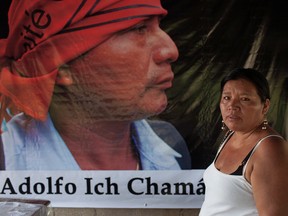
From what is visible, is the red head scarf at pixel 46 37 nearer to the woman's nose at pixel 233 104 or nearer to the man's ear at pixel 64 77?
the man's ear at pixel 64 77

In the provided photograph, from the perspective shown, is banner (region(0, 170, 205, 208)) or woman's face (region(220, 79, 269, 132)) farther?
banner (region(0, 170, 205, 208))

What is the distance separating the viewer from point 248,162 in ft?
5.09

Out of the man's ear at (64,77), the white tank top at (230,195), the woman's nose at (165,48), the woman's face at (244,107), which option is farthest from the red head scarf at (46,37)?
the white tank top at (230,195)

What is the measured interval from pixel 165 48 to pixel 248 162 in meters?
1.66

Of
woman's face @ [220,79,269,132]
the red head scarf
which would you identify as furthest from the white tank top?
the red head scarf

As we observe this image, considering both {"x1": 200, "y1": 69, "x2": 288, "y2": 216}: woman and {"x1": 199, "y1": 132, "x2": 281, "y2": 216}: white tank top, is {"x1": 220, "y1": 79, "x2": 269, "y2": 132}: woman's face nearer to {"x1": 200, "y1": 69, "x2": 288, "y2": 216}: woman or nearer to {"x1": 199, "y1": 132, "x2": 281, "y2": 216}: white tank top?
{"x1": 200, "y1": 69, "x2": 288, "y2": 216}: woman

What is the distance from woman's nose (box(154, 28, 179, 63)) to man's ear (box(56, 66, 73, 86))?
0.65 meters

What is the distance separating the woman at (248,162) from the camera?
57.7 inches

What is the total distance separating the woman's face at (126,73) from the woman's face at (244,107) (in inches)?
55.8

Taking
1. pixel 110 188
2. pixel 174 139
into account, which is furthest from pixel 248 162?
pixel 110 188

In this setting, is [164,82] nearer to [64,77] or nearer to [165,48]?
[165,48]

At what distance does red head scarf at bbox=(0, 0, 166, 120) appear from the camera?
10.0 ft

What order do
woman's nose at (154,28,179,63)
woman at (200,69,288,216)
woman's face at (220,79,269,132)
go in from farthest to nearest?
woman's nose at (154,28,179,63) < woman's face at (220,79,269,132) < woman at (200,69,288,216)

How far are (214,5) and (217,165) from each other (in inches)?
62.6
